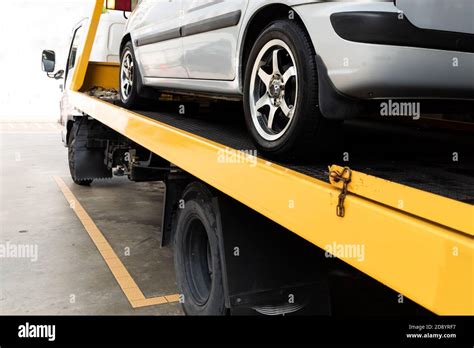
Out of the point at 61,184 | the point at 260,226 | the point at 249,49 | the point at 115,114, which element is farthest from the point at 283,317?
the point at 61,184

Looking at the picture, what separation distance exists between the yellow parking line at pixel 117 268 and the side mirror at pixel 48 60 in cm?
249

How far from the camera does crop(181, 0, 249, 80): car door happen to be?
270 centimetres

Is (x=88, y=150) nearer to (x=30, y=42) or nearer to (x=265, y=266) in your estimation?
(x=265, y=266)

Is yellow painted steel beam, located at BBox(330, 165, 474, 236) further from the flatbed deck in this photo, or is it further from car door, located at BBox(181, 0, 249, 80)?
car door, located at BBox(181, 0, 249, 80)

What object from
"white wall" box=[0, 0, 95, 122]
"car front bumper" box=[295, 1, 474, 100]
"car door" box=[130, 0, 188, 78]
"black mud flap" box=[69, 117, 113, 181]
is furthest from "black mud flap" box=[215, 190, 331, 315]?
"white wall" box=[0, 0, 95, 122]

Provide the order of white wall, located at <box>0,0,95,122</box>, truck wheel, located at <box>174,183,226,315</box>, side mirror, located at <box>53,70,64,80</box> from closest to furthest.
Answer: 1. truck wheel, located at <box>174,183,226,315</box>
2. side mirror, located at <box>53,70,64,80</box>
3. white wall, located at <box>0,0,95,122</box>

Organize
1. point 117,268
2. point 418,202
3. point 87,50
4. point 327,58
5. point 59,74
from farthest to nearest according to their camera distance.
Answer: point 59,74, point 87,50, point 117,268, point 327,58, point 418,202

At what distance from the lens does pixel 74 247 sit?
16.2 feet

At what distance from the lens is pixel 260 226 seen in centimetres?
270

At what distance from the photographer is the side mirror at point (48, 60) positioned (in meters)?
7.66

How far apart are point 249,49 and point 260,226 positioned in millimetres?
979

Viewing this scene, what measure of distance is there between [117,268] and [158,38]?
206 cm

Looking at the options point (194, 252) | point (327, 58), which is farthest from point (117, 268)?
point (327, 58)

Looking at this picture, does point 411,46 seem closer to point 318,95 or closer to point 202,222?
point 318,95
